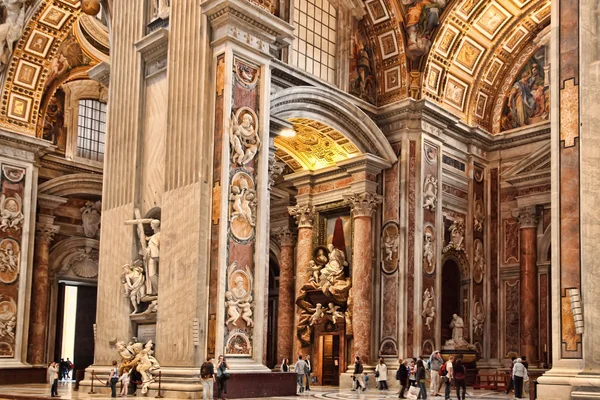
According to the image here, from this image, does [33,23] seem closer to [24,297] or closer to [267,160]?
[24,297]

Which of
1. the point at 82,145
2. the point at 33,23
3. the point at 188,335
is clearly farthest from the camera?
the point at 82,145

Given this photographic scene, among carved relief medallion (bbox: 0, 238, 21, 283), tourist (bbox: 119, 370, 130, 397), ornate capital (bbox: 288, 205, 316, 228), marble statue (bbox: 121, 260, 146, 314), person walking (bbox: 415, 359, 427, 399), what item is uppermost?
ornate capital (bbox: 288, 205, 316, 228)

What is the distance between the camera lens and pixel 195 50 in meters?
18.5

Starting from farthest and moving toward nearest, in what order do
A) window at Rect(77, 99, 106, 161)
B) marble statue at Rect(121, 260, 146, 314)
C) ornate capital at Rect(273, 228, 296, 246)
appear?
window at Rect(77, 99, 106, 161), ornate capital at Rect(273, 228, 296, 246), marble statue at Rect(121, 260, 146, 314)

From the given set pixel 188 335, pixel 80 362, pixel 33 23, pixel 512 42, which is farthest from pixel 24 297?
pixel 512 42

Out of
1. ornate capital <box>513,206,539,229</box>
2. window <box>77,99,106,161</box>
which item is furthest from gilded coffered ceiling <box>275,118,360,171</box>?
window <box>77,99,106,161</box>

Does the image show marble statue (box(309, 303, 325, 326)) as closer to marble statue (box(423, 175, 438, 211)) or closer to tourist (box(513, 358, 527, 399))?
marble statue (box(423, 175, 438, 211))

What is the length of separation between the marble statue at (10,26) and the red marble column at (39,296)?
5.68 metres

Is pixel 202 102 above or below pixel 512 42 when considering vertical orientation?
below

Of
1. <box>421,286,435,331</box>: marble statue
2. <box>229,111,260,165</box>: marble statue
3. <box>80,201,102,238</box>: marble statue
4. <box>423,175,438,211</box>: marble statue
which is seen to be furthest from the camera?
<box>80,201,102,238</box>: marble statue

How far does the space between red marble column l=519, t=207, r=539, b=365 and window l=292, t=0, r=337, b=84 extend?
7231mm

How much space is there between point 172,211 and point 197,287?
6.50 ft

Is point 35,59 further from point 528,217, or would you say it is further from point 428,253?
point 528,217

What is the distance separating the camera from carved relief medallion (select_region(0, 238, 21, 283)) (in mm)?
25031
